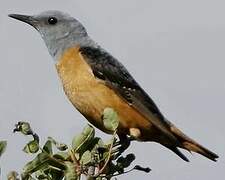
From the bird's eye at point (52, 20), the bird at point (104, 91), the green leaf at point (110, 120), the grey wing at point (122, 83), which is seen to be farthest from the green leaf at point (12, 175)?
the bird's eye at point (52, 20)

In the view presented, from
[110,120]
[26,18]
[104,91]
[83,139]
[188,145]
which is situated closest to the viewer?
[83,139]

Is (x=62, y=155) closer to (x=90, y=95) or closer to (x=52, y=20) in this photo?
(x=90, y=95)

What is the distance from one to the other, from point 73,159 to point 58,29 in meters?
4.53

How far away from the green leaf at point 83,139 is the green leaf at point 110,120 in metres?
0.15

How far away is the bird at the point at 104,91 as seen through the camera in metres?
8.01

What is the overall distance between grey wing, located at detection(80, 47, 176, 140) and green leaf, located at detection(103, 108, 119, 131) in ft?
10.1

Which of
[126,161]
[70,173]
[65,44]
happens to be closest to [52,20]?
[65,44]

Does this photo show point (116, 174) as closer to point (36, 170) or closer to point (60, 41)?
point (36, 170)

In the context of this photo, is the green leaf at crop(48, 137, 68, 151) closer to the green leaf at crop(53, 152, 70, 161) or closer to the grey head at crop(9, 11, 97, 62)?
the green leaf at crop(53, 152, 70, 161)

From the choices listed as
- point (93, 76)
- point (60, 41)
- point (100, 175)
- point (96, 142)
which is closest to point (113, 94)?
point (93, 76)

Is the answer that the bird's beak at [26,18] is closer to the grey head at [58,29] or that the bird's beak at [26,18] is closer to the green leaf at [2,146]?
the grey head at [58,29]

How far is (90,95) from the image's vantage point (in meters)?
7.96

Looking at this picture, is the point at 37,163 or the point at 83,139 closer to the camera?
the point at 37,163

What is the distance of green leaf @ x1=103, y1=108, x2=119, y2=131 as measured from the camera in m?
5.25
